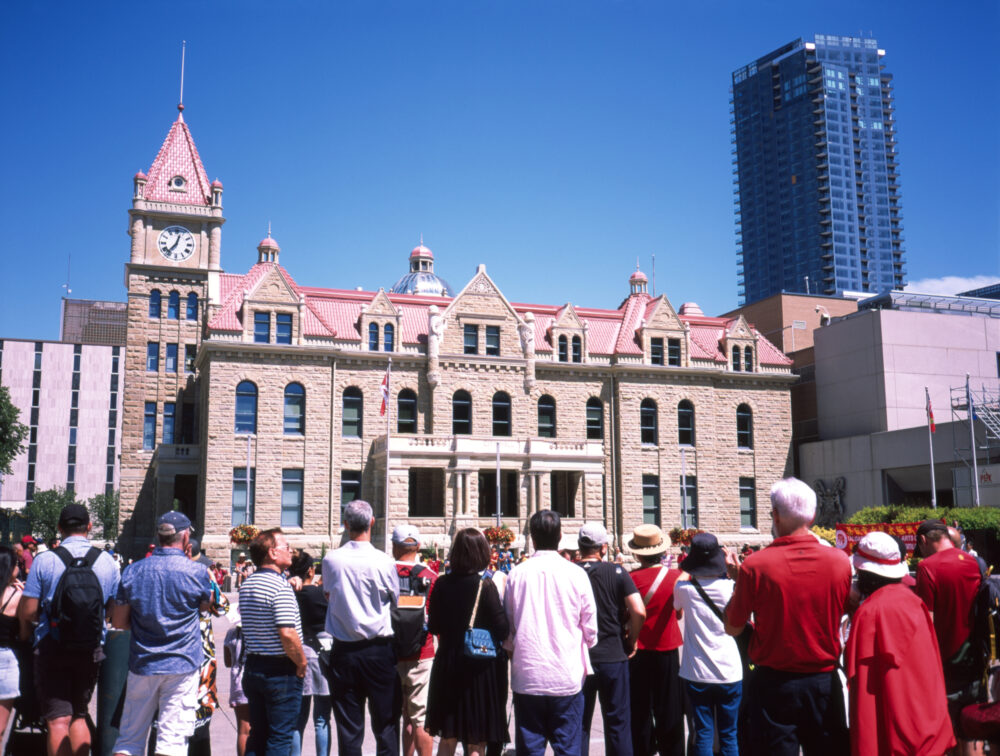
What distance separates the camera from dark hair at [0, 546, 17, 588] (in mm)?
8266

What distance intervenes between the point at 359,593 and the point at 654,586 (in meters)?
2.89

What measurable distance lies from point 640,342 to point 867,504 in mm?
15202

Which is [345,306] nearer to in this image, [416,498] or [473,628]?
A: [416,498]

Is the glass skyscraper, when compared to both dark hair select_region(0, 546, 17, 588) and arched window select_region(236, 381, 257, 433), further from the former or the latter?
dark hair select_region(0, 546, 17, 588)

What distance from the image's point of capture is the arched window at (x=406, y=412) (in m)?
45.9

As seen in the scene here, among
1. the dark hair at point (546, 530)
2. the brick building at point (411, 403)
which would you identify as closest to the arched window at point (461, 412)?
the brick building at point (411, 403)

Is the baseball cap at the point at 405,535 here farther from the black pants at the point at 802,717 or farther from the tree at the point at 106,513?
the tree at the point at 106,513

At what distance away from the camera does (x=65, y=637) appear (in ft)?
26.5

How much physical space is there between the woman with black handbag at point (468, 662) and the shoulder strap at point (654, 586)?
6.35 feet

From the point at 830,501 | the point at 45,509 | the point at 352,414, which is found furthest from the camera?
the point at 45,509

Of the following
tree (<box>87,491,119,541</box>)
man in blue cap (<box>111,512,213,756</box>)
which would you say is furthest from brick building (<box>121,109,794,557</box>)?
tree (<box>87,491,119,541</box>)

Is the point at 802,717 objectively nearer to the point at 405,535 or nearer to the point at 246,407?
the point at 405,535

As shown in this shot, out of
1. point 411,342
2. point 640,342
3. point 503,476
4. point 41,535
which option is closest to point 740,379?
point 640,342

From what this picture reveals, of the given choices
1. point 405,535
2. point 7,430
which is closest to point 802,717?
point 405,535
